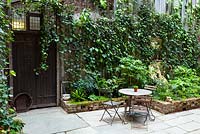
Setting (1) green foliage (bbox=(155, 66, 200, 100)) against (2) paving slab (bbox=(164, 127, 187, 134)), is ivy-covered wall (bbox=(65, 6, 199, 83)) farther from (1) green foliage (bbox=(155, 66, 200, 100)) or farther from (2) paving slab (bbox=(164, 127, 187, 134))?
(2) paving slab (bbox=(164, 127, 187, 134))

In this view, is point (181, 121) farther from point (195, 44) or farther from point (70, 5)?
point (195, 44)

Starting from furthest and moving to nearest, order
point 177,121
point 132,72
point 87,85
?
point 132,72 → point 87,85 → point 177,121

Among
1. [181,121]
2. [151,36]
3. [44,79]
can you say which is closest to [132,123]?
[181,121]

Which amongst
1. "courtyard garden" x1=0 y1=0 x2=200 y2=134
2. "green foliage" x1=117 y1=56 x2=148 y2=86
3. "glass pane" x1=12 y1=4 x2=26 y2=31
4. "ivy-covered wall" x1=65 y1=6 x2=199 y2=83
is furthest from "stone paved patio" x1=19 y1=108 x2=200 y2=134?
"glass pane" x1=12 y1=4 x2=26 y2=31

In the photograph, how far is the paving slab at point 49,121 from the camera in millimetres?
4453

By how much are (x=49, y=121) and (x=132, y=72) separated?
9.37 feet

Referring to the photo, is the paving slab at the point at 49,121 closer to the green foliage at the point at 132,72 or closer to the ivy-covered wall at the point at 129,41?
the ivy-covered wall at the point at 129,41

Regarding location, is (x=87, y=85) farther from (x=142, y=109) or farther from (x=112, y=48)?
(x=142, y=109)

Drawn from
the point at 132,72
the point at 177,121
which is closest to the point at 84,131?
the point at 177,121

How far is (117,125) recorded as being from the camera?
475 cm

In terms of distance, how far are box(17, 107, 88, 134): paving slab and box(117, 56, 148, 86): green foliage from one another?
209 cm

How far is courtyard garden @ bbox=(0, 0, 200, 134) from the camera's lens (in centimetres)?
585

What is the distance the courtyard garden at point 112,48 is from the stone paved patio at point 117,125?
0.61m

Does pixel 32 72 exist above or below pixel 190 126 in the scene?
above
